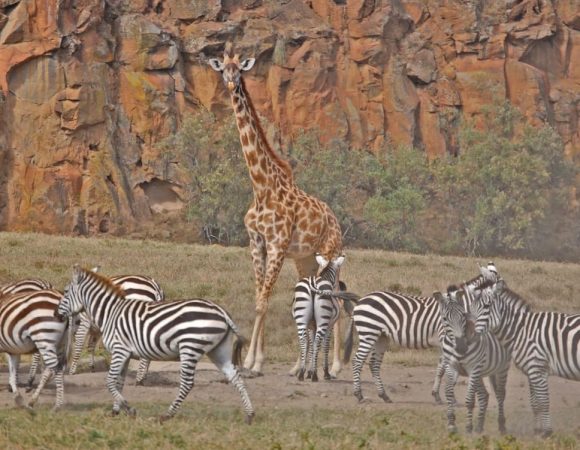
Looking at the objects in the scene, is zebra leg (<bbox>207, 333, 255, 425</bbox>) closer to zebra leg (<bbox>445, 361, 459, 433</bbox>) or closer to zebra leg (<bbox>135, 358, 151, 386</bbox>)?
zebra leg (<bbox>445, 361, 459, 433</bbox>)

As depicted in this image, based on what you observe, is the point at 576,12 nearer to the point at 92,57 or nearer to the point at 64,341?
the point at 92,57

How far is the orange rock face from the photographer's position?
215 feet

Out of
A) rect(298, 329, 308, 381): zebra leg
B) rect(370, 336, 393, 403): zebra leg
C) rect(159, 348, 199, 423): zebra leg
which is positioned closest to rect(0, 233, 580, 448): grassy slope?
rect(159, 348, 199, 423): zebra leg

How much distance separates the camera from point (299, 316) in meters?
16.5

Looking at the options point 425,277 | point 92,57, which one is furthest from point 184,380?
point 92,57

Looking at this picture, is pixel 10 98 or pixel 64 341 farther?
pixel 10 98

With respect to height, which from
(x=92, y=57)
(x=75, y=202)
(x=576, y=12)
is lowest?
(x=75, y=202)

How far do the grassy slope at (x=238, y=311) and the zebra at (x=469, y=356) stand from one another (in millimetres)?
490

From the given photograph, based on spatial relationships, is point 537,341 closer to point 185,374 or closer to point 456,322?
point 456,322

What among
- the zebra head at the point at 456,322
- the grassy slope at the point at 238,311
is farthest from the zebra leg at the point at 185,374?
the zebra head at the point at 456,322

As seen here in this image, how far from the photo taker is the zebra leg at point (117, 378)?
12281 mm

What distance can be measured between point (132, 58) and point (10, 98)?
31.2 ft

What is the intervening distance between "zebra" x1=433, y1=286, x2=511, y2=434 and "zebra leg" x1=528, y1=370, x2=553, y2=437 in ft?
1.34

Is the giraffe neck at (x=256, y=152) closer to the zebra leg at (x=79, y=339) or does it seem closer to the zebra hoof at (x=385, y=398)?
the zebra leg at (x=79, y=339)
